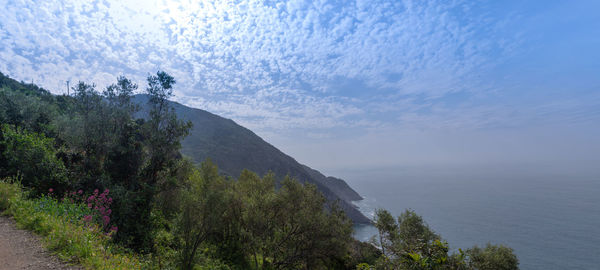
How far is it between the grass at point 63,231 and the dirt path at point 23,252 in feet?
0.69

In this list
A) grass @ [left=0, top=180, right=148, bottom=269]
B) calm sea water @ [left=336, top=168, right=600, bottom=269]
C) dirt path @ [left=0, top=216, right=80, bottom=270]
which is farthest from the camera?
calm sea water @ [left=336, top=168, right=600, bottom=269]

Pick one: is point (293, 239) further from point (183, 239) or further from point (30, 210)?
point (30, 210)

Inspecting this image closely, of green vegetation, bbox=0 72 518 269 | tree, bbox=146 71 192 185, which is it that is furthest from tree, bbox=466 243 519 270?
tree, bbox=146 71 192 185

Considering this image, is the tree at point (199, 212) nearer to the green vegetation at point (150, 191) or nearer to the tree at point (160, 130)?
the green vegetation at point (150, 191)

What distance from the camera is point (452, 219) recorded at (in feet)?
350

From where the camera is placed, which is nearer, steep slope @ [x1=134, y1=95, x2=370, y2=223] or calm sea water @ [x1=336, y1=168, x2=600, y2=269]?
calm sea water @ [x1=336, y1=168, x2=600, y2=269]

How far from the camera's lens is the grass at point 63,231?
7.56m

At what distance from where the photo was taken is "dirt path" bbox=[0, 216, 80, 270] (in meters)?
6.91

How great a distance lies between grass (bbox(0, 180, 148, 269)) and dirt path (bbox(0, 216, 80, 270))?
0.21 meters

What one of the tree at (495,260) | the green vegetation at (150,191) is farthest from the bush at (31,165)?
the tree at (495,260)

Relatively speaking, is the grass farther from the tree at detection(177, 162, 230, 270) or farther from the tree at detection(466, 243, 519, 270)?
the tree at detection(466, 243, 519, 270)

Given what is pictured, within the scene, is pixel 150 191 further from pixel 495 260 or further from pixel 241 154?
pixel 241 154

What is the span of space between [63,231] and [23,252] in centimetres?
102

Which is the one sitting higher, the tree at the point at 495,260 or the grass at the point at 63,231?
the grass at the point at 63,231
